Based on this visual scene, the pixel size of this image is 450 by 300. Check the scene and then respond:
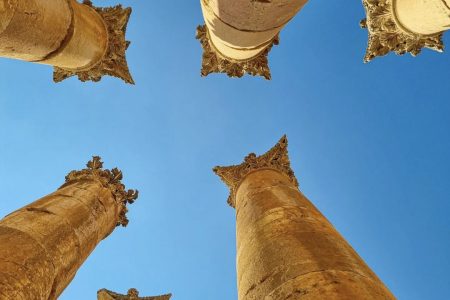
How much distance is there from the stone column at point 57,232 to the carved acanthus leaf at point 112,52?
3393 millimetres

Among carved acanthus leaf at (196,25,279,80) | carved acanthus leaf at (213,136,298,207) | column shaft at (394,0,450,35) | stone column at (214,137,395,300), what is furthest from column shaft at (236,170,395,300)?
carved acanthus leaf at (196,25,279,80)

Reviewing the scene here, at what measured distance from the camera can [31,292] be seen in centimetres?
694

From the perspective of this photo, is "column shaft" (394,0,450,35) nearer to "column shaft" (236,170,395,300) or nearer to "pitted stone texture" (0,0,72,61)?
"column shaft" (236,170,395,300)

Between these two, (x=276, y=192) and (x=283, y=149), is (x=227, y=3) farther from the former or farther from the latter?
(x=283, y=149)

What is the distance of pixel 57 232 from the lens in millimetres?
8930

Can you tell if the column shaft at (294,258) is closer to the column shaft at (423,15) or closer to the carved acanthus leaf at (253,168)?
the carved acanthus leaf at (253,168)

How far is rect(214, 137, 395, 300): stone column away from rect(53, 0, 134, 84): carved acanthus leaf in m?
6.80

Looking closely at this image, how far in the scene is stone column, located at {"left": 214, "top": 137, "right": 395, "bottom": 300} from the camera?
5.59 m

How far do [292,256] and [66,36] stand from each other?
8.87 m

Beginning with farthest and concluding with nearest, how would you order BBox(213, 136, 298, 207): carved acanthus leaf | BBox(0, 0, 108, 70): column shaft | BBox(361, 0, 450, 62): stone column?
BBox(213, 136, 298, 207): carved acanthus leaf, BBox(361, 0, 450, 62): stone column, BBox(0, 0, 108, 70): column shaft

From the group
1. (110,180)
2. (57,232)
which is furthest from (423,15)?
(110,180)

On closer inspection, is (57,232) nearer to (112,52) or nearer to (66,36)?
(66,36)

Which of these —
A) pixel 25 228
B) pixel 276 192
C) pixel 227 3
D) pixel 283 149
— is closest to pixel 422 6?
pixel 227 3

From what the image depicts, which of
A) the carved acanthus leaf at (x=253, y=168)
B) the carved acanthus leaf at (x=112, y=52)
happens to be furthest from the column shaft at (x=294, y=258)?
the carved acanthus leaf at (x=112, y=52)
